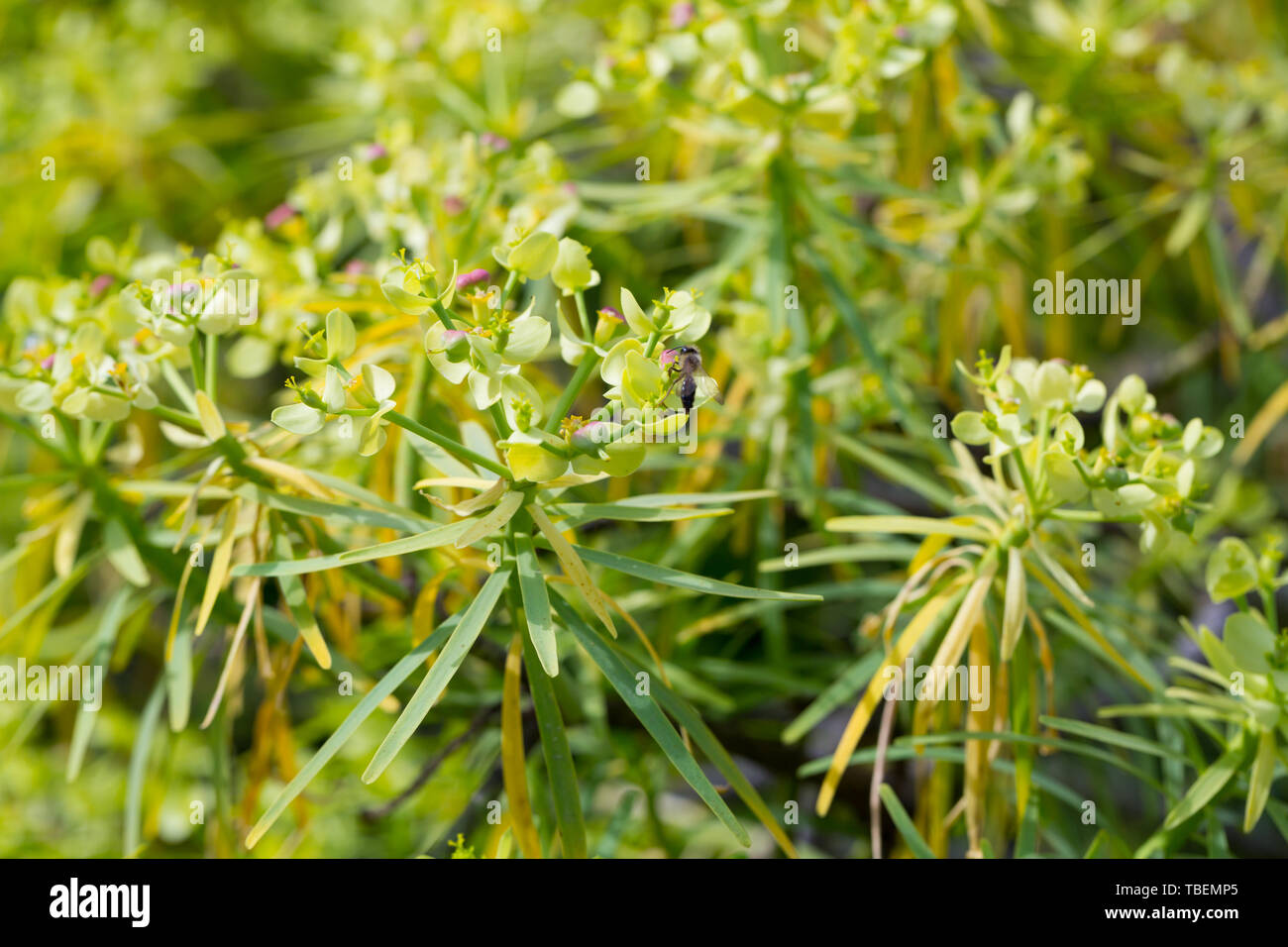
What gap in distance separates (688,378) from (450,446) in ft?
0.48

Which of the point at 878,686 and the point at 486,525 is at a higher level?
the point at 486,525

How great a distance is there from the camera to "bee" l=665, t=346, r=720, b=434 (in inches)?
23.3

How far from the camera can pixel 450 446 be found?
62cm

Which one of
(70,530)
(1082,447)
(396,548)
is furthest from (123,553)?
(1082,447)

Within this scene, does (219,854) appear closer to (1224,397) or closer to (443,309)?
(443,309)

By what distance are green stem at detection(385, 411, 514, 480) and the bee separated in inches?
4.4

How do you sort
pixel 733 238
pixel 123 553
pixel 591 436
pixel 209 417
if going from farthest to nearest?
pixel 733 238
pixel 123 553
pixel 209 417
pixel 591 436

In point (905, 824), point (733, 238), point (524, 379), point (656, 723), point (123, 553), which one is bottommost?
point (905, 824)

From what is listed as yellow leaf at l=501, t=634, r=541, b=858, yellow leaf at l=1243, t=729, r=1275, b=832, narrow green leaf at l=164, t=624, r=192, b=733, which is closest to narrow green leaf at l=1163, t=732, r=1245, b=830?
yellow leaf at l=1243, t=729, r=1275, b=832

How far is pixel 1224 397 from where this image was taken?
1.66m

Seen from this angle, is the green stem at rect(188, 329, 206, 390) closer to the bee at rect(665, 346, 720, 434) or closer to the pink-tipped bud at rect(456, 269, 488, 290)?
the pink-tipped bud at rect(456, 269, 488, 290)

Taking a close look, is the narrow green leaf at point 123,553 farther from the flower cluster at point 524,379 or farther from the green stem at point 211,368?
the flower cluster at point 524,379

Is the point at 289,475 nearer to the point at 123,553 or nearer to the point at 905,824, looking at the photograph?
the point at 123,553
